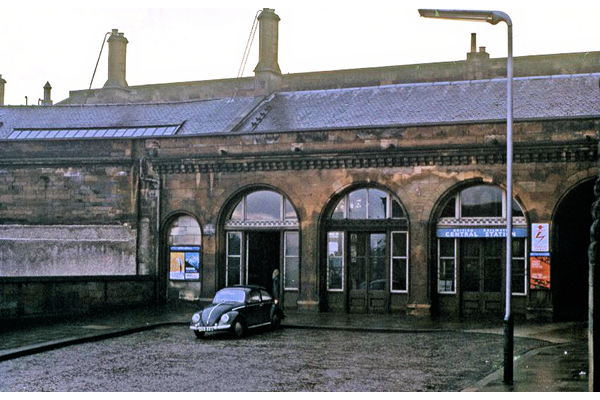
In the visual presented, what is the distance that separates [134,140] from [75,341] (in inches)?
530

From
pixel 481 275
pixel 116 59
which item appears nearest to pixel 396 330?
pixel 481 275

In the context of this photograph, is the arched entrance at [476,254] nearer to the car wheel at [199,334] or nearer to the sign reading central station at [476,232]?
the sign reading central station at [476,232]

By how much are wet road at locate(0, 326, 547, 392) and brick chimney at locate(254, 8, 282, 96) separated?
18337mm

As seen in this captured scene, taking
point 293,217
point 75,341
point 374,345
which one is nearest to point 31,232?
point 293,217

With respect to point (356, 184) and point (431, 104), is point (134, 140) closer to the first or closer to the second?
point (356, 184)

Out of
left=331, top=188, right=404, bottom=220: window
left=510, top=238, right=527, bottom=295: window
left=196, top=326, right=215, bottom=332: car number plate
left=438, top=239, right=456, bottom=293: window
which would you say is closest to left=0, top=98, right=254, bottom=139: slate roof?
left=331, top=188, right=404, bottom=220: window

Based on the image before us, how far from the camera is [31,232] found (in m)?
32.8

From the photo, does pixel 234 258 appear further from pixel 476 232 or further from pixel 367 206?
pixel 476 232

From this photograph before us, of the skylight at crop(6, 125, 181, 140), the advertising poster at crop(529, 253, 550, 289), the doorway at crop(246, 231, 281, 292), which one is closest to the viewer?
the advertising poster at crop(529, 253, 550, 289)

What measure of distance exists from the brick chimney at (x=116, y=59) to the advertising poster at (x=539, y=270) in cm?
2736

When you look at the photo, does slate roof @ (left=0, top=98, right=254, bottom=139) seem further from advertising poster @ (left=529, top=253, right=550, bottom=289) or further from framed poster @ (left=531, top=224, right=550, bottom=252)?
advertising poster @ (left=529, top=253, right=550, bottom=289)

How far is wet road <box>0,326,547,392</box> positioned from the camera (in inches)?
558

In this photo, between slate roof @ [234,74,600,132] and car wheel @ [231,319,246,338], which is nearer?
car wheel @ [231,319,246,338]
